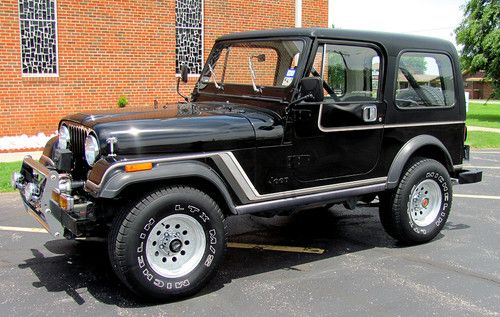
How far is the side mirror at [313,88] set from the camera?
441 centimetres

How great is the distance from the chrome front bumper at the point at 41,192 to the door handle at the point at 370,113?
8.92 feet

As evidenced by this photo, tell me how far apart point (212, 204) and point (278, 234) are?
1.97 m

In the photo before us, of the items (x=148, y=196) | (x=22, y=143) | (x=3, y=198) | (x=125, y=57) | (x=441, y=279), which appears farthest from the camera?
(x=125, y=57)

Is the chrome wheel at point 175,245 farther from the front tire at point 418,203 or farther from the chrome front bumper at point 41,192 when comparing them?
the front tire at point 418,203

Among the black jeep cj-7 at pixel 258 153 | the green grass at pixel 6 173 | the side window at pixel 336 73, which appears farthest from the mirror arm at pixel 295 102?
the green grass at pixel 6 173

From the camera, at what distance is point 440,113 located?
5684 millimetres

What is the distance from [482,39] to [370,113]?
20.5 metres

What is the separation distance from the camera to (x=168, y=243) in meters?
4.08

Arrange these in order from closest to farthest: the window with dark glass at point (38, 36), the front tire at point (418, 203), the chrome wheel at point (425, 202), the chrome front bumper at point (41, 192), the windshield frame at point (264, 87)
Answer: the chrome front bumper at point (41, 192)
the windshield frame at point (264, 87)
the front tire at point (418, 203)
the chrome wheel at point (425, 202)
the window with dark glass at point (38, 36)

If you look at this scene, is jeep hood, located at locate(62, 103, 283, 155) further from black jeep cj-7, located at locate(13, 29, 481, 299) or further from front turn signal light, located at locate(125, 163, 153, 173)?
front turn signal light, located at locate(125, 163, 153, 173)

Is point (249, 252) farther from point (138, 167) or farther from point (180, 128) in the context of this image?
point (138, 167)

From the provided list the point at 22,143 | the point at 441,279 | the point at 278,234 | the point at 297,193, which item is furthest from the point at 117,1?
the point at 441,279

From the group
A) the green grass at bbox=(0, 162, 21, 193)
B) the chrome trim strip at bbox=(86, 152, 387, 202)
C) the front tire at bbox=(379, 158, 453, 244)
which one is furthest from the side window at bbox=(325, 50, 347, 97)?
the green grass at bbox=(0, 162, 21, 193)

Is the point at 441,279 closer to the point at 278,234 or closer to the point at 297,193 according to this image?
the point at 297,193
